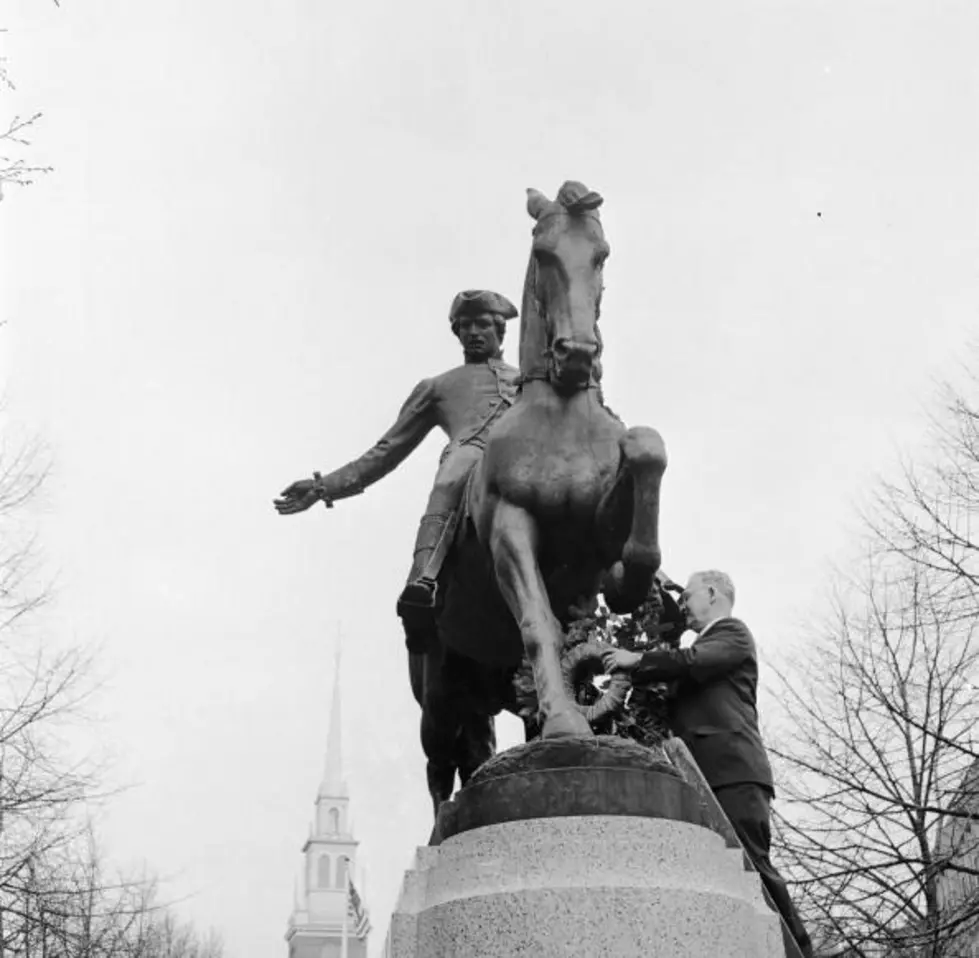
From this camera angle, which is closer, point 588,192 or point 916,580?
point 588,192

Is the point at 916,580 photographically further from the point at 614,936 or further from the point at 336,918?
→ the point at 336,918

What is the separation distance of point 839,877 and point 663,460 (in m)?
10.1

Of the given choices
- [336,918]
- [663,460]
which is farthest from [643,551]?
[336,918]

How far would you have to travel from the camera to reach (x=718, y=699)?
6.43 m

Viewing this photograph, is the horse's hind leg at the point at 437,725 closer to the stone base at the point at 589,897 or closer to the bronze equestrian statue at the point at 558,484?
the bronze equestrian statue at the point at 558,484

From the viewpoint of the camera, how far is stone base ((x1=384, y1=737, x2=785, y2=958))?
4996 mm

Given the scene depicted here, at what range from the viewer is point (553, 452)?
6.56 meters

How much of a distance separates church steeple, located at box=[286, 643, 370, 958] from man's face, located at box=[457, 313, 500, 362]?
84.9 m

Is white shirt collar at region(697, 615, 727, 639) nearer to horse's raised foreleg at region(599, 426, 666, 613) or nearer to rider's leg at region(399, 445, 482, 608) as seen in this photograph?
horse's raised foreleg at region(599, 426, 666, 613)

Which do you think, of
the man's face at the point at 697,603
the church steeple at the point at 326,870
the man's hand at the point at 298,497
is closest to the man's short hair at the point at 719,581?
the man's face at the point at 697,603

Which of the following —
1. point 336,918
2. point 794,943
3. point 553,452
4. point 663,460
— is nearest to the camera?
point 794,943

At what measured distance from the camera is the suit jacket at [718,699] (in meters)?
6.29

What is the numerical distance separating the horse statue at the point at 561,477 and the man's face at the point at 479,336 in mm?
1602

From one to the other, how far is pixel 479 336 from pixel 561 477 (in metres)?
2.24
